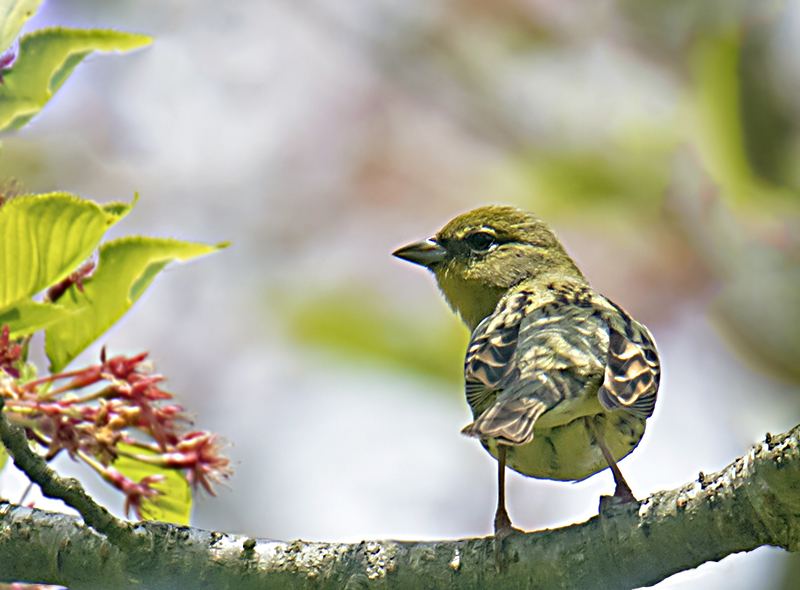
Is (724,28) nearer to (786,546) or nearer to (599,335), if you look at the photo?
(599,335)

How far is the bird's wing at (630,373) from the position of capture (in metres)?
2.72

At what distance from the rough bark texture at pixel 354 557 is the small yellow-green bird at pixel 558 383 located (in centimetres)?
12

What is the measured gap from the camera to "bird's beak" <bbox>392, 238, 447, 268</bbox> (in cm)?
434

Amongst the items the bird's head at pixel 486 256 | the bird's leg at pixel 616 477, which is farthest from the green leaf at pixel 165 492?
the bird's head at pixel 486 256

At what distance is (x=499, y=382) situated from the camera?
3045mm

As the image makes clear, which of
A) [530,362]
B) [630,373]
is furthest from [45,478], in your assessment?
[630,373]

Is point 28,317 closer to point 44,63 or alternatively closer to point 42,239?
point 42,239

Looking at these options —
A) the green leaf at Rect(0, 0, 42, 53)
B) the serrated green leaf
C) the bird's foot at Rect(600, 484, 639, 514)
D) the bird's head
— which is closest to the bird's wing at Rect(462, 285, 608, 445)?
the bird's foot at Rect(600, 484, 639, 514)

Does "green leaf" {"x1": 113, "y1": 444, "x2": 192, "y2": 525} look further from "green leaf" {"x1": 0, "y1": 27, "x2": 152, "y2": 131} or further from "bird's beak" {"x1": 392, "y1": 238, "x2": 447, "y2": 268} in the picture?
"bird's beak" {"x1": 392, "y1": 238, "x2": 447, "y2": 268}

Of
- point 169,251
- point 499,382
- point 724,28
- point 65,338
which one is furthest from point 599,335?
point 724,28

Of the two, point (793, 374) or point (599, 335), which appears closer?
point (599, 335)

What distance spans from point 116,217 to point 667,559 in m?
1.84

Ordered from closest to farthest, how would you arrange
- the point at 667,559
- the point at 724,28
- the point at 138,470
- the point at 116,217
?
the point at 667,559 < the point at 116,217 < the point at 138,470 < the point at 724,28

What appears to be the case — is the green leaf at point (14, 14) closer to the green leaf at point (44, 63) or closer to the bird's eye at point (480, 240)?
the green leaf at point (44, 63)
